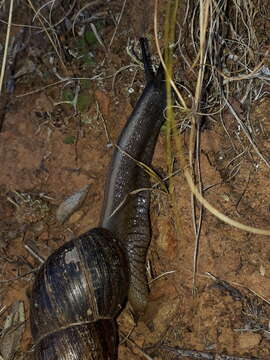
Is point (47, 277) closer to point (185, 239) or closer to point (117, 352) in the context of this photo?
point (117, 352)

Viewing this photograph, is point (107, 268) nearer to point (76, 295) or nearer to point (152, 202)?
point (76, 295)

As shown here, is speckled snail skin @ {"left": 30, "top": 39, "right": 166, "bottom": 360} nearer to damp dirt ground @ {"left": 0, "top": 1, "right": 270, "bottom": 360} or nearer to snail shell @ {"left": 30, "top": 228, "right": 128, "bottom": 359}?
snail shell @ {"left": 30, "top": 228, "right": 128, "bottom": 359}

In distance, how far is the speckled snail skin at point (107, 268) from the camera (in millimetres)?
2752

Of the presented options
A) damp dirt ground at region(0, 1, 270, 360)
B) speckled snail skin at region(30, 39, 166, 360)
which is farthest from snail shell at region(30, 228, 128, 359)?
damp dirt ground at region(0, 1, 270, 360)

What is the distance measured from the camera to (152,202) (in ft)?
10.7

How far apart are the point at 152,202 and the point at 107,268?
1.95ft

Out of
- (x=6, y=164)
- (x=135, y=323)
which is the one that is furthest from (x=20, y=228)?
(x=135, y=323)

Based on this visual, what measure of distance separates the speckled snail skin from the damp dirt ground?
0.10m

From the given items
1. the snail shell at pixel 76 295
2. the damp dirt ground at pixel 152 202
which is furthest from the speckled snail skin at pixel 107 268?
the damp dirt ground at pixel 152 202

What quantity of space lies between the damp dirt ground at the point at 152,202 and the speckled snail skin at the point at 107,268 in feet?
0.34

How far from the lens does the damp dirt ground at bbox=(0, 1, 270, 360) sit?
2820mm

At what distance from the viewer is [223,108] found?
3.04 metres

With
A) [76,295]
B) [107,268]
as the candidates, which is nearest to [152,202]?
[107,268]

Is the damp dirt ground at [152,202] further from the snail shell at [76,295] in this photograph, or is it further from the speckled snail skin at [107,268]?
the snail shell at [76,295]
